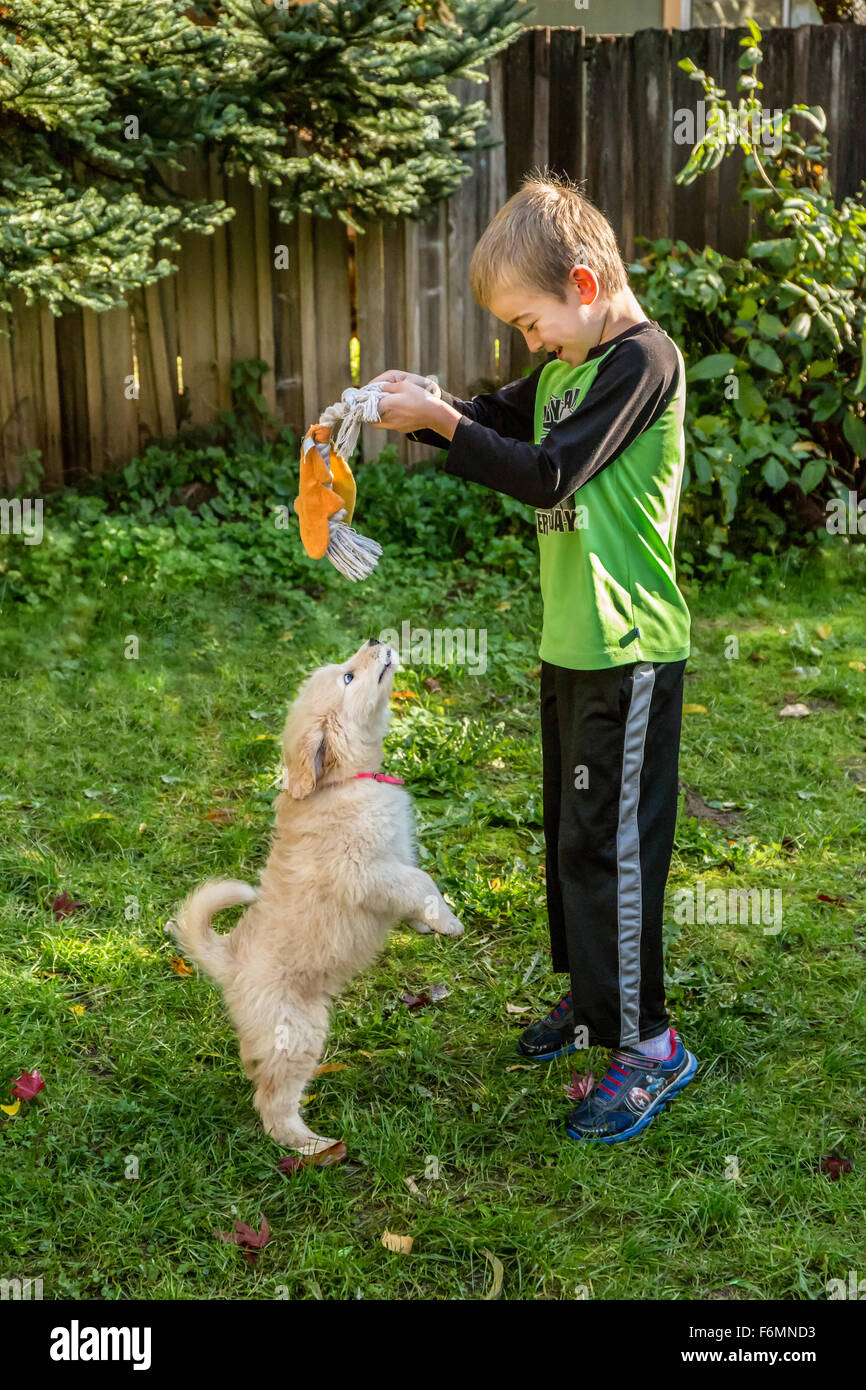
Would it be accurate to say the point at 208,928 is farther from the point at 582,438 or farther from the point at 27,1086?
the point at 582,438

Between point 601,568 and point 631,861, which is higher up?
point 601,568

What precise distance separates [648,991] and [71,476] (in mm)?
4963

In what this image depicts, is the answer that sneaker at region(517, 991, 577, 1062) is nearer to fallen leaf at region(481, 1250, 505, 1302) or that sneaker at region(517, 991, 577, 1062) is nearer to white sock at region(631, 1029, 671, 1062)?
white sock at region(631, 1029, 671, 1062)

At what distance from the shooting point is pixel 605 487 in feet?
8.43

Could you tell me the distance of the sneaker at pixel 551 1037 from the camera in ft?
10.0

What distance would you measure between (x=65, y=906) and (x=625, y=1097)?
1826mm

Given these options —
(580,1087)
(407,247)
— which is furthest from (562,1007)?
(407,247)

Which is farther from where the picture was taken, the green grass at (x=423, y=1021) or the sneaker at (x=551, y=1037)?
the sneaker at (x=551, y=1037)

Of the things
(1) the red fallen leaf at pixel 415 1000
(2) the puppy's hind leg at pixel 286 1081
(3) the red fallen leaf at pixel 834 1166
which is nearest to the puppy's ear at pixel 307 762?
(2) the puppy's hind leg at pixel 286 1081

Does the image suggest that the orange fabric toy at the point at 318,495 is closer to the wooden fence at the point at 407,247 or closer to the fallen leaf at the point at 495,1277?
the fallen leaf at the point at 495,1277

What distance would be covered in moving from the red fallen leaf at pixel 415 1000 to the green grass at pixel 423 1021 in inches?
1.8

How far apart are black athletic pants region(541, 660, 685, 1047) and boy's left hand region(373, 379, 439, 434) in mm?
657

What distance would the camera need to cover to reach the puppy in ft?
8.98
